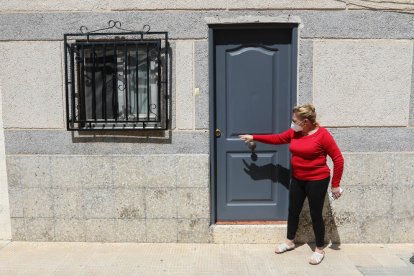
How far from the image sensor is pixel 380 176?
4.45 meters

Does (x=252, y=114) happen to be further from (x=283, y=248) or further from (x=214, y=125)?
(x=283, y=248)

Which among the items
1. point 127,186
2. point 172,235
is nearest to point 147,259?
point 172,235

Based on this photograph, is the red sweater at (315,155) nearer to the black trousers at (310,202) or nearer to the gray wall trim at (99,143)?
the black trousers at (310,202)

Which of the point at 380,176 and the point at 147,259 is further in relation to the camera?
the point at 380,176

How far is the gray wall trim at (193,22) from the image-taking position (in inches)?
169

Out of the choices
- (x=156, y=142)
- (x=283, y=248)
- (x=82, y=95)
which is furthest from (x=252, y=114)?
(x=82, y=95)

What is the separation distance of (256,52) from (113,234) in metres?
2.53

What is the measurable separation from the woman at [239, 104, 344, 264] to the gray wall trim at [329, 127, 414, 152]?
0.40 meters

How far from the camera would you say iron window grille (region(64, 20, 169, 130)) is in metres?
4.36

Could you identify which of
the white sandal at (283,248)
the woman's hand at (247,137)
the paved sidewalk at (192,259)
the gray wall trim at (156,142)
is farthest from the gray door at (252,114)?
the paved sidewalk at (192,259)

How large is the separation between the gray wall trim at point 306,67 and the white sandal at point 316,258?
1.62m

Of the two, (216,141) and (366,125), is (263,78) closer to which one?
(216,141)

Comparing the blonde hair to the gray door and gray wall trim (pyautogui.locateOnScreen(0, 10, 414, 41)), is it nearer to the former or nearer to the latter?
the gray door

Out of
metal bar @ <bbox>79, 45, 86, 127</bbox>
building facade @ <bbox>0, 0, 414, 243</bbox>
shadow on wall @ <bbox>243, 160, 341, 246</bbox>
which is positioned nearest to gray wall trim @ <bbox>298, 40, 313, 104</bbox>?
building facade @ <bbox>0, 0, 414, 243</bbox>
